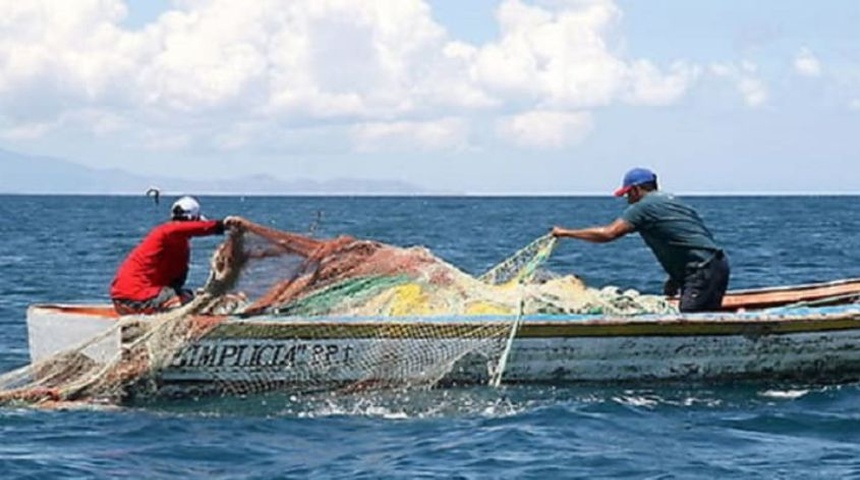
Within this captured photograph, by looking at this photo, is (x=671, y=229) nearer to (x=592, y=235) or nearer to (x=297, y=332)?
(x=592, y=235)

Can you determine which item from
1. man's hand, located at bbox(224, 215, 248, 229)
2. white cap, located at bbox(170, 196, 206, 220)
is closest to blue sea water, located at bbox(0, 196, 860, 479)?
man's hand, located at bbox(224, 215, 248, 229)

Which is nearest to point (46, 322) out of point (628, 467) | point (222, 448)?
point (222, 448)

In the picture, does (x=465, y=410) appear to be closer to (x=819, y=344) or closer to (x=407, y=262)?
(x=407, y=262)

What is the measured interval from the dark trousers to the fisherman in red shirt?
4094 millimetres

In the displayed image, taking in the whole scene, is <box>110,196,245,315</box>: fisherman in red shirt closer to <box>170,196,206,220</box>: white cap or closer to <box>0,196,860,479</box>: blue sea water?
<box>170,196,206,220</box>: white cap

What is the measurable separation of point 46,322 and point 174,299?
108 centimetres

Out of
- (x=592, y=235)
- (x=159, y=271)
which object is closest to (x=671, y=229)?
(x=592, y=235)

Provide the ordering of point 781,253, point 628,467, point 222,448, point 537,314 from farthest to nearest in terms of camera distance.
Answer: point 781,253, point 537,314, point 222,448, point 628,467

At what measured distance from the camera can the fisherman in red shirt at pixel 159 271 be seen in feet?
41.5

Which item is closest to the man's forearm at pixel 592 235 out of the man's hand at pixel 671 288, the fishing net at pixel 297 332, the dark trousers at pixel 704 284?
the fishing net at pixel 297 332

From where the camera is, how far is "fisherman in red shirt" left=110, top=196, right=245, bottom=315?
12641mm

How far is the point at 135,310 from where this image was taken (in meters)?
12.7

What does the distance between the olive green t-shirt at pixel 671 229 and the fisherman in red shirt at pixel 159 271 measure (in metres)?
3.64

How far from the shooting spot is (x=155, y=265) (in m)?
12.8
